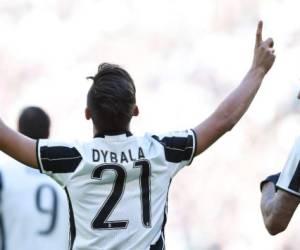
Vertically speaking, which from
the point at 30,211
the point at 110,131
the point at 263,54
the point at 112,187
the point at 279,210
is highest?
the point at 263,54

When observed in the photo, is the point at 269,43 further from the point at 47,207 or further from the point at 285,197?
the point at 47,207

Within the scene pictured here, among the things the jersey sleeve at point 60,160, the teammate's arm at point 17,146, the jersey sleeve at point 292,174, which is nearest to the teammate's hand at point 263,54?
the jersey sleeve at point 292,174

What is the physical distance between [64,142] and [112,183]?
0.30 meters

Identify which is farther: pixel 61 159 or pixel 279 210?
pixel 279 210

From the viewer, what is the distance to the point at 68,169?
5086mm

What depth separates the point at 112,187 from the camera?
5094mm

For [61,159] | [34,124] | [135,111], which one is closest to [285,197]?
[135,111]

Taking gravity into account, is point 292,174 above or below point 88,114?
below

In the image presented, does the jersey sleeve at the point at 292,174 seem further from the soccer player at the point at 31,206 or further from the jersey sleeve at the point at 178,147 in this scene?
the soccer player at the point at 31,206

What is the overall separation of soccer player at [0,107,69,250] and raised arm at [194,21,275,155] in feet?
7.72

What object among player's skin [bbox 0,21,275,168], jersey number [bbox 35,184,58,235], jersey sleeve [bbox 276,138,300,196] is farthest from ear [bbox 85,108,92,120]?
jersey number [bbox 35,184,58,235]

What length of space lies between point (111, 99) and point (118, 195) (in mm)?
455

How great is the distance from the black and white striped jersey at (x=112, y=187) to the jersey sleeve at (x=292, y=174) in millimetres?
573

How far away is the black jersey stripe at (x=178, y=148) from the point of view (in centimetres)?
516
